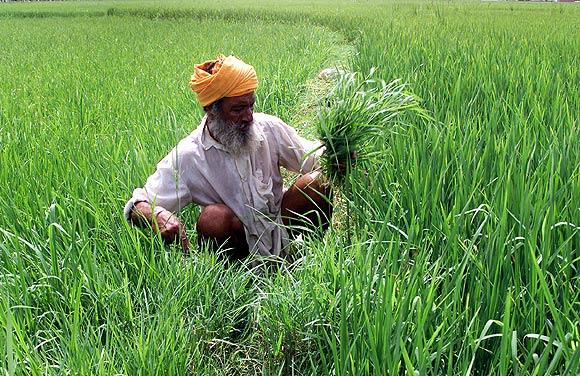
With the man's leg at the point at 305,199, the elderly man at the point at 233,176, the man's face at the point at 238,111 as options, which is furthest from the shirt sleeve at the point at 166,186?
the man's leg at the point at 305,199

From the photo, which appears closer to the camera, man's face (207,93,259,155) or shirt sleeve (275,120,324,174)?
man's face (207,93,259,155)

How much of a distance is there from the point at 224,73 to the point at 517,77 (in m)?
1.92

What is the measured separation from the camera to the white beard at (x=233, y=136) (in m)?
1.93

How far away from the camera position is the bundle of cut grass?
1.68 meters

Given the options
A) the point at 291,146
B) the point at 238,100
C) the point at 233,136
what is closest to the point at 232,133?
the point at 233,136

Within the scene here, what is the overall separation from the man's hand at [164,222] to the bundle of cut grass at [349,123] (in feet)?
1.74

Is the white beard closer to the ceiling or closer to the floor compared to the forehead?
Answer: closer to the floor

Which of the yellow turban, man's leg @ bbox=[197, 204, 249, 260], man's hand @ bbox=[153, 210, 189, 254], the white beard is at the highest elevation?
the yellow turban

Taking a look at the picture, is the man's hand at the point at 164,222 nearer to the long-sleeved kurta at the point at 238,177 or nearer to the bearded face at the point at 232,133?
the long-sleeved kurta at the point at 238,177

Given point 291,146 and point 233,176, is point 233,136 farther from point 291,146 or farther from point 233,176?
point 291,146

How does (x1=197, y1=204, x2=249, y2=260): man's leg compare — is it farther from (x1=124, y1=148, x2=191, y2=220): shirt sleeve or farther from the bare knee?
(x1=124, y1=148, x2=191, y2=220): shirt sleeve

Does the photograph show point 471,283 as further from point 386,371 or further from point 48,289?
point 48,289

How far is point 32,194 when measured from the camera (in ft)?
6.48

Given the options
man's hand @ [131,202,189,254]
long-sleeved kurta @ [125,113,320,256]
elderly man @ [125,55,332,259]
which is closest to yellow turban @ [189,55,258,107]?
elderly man @ [125,55,332,259]
